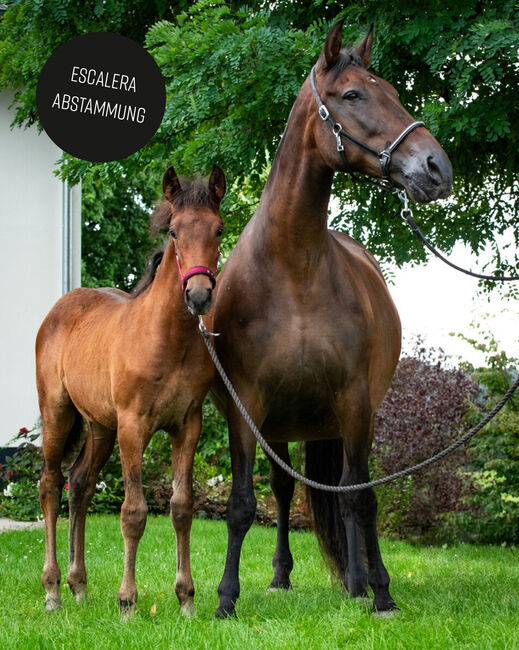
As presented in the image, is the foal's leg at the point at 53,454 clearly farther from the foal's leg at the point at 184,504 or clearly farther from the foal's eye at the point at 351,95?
the foal's eye at the point at 351,95

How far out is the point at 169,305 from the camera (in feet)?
14.2

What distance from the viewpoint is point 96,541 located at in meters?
8.16

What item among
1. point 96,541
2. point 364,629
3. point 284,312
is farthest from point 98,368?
point 96,541

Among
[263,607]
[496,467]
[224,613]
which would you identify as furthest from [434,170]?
[496,467]

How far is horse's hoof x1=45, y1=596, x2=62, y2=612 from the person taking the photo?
4.81m

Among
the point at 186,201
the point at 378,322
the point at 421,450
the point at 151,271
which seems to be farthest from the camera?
the point at 421,450

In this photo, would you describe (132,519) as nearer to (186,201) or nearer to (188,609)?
(188,609)

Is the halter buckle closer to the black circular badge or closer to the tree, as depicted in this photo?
the tree

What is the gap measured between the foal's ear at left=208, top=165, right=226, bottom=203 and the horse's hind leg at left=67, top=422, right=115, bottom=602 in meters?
1.72

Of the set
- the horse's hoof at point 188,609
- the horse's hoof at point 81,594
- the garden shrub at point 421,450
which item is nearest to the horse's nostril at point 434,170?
the horse's hoof at point 188,609

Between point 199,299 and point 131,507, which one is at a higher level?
point 199,299

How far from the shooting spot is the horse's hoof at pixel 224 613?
423 cm

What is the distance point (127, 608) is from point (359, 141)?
8.60 ft

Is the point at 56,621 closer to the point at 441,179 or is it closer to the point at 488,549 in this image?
the point at 441,179
